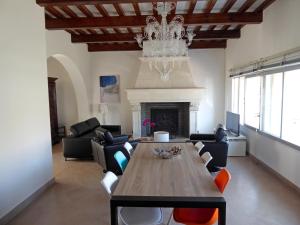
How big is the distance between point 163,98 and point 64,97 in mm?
3231

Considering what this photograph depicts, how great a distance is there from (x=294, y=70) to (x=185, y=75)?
13.0 feet

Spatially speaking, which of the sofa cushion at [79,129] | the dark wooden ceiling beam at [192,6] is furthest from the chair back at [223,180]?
the sofa cushion at [79,129]

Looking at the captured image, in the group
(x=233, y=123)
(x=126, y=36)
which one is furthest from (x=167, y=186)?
(x=126, y=36)

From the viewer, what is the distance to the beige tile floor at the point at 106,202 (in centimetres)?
300

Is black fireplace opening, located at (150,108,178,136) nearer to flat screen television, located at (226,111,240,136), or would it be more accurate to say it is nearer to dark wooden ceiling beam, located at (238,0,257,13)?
flat screen television, located at (226,111,240,136)

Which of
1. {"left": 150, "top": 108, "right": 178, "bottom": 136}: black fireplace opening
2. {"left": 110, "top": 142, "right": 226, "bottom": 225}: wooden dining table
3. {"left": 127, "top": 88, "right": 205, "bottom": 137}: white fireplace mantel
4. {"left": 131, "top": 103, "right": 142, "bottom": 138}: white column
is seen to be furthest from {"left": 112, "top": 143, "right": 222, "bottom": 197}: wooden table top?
{"left": 150, "top": 108, "right": 178, "bottom": 136}: black fireplace opening

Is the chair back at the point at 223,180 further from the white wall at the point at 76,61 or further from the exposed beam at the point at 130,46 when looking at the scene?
the exposed beam at the point at 130,46

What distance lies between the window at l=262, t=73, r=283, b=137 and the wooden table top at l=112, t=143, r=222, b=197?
7.74 ft

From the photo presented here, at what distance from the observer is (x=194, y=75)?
793 centimetres

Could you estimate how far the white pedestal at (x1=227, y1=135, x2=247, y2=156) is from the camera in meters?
5.74

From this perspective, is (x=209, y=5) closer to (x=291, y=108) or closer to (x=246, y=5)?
(x=246, y=5)

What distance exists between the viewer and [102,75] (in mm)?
8109

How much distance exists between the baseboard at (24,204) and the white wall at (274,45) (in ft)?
12.6

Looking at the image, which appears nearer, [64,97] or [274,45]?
[274,45]
